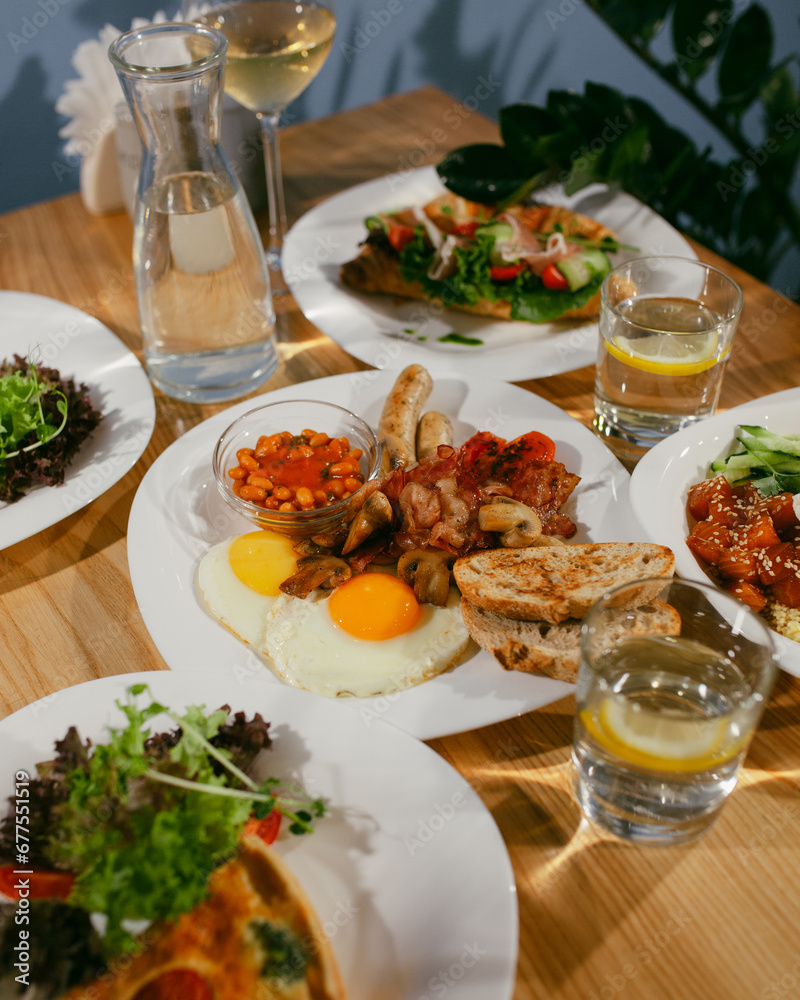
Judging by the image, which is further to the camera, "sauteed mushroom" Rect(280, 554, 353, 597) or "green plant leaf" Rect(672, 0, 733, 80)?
"green plant leaf" Rect(672, 0, 733, 80)

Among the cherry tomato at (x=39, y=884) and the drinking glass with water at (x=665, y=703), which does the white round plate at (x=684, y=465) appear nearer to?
the drinking glass with water at (x=665, y=703)

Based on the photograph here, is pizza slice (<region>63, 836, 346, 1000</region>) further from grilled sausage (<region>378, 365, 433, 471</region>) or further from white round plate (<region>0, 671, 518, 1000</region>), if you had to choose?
grilled sausage (<region>378, 365, 433, 471</region>)

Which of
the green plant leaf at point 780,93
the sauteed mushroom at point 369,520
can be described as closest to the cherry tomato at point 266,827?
the sauteed mushroom at point 369,520

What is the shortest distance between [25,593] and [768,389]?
2.12 metres

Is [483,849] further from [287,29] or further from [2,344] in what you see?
[287,29]

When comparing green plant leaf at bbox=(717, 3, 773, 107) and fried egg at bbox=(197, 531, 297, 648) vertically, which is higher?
green plant leaf at bbox=(717, 3, 773, 107)

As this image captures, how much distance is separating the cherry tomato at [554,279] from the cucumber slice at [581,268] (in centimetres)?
1

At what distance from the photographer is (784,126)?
4.02 meters

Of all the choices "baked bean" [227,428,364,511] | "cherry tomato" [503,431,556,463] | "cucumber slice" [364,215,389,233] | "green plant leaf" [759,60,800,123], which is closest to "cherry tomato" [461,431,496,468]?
"cherry tomato" [503,431,556,463]

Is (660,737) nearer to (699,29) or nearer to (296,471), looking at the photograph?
(296,471)

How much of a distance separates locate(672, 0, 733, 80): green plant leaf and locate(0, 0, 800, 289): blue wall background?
1170mm

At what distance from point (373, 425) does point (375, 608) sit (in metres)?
0.72

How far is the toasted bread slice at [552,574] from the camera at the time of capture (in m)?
1.57

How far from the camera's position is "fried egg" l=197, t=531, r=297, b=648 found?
1694 mm
